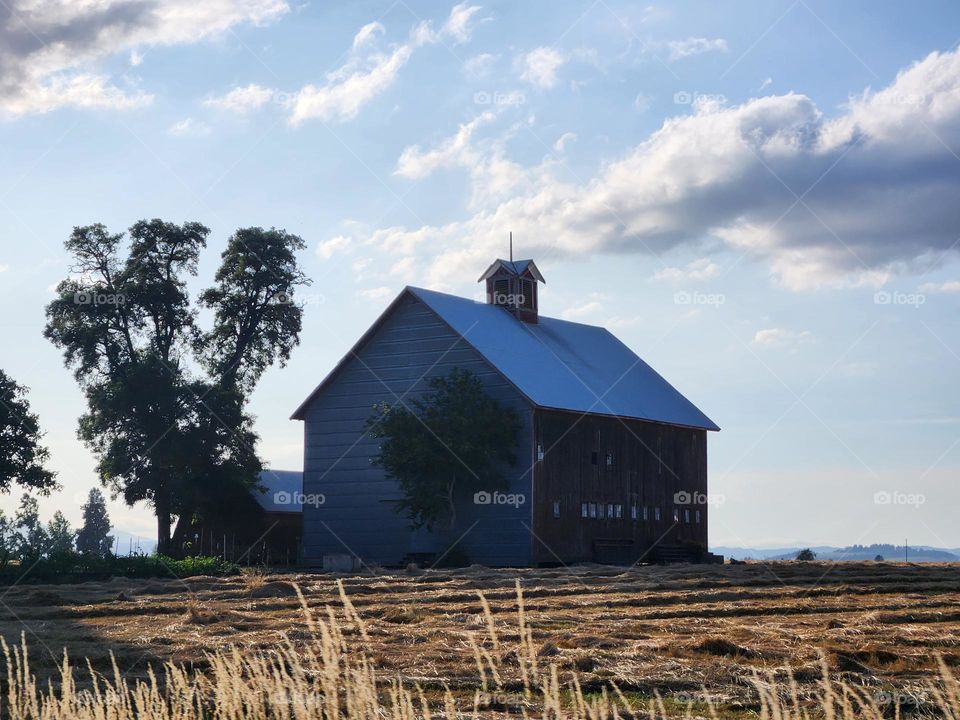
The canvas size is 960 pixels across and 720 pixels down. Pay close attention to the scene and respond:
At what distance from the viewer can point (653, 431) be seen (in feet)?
170

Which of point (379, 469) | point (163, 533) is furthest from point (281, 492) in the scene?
point (379, 469)

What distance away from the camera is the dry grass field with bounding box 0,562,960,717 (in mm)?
13938

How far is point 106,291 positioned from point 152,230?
322 cm

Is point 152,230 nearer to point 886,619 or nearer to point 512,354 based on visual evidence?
point 512,354

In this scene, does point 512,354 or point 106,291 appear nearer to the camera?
point 512,354

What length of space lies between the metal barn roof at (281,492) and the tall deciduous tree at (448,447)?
11.4 m

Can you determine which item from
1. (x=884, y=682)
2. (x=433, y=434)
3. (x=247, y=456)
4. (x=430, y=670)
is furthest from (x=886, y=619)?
(x=247, y=456)

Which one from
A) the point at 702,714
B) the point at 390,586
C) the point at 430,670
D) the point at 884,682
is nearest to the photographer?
the point at 702,714

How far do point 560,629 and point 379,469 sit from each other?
92.0 ft

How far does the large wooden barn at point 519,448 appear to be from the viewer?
1784 inches

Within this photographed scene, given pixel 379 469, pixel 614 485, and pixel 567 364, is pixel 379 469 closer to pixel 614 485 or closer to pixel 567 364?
pixel 567 364

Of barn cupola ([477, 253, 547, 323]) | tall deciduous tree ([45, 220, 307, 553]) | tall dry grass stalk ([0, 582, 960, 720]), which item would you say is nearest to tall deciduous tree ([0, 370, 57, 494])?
tall deciduous tree ([45, 220, 307, 553])

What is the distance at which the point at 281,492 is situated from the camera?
6125cm

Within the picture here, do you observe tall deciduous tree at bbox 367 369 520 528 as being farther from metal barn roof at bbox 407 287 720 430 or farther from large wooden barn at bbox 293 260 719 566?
metal barn roof at bbox 407 287 720 430
